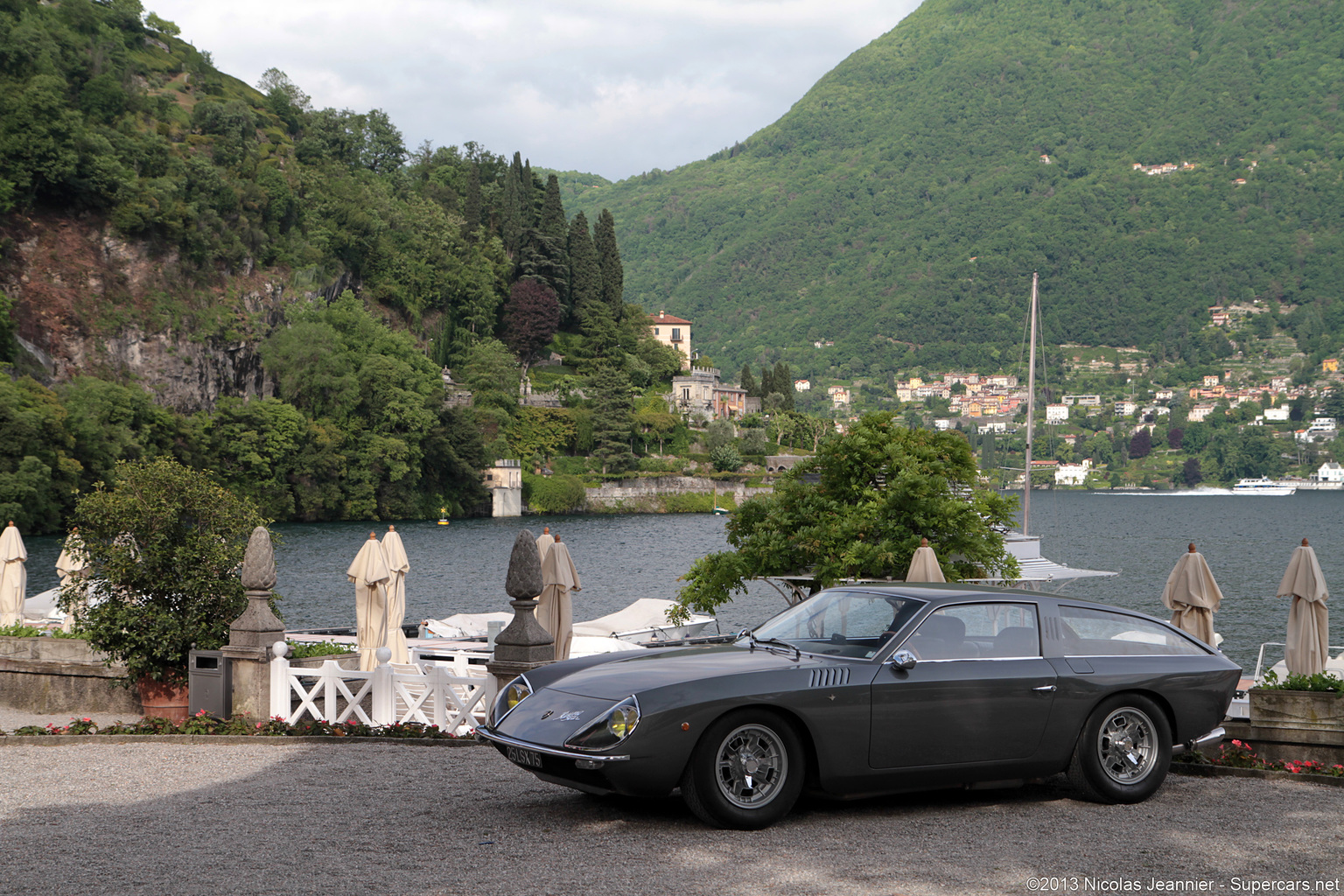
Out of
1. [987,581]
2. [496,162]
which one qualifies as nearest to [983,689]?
[987,581]

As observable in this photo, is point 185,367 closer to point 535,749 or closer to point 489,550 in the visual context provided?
point 489,550

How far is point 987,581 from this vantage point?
20.4 m

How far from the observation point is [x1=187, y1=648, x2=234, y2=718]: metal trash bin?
12.2m

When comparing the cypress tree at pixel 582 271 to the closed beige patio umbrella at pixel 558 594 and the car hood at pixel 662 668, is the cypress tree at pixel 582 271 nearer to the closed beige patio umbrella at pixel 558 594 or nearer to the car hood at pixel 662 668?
the closed beige patio umbrella at pixel 558 594

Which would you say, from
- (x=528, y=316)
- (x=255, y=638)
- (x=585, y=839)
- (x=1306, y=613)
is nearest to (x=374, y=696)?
(x=255, y=638)

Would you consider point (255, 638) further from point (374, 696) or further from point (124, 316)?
point (124, 316)

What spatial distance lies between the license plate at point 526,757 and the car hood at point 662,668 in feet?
1.53

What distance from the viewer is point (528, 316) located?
469ft

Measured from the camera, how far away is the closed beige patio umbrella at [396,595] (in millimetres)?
18859

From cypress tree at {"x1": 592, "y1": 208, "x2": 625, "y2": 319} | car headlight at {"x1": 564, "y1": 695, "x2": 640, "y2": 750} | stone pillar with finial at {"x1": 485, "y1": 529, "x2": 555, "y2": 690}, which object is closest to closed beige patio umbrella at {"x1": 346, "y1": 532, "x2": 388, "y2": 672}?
stone pillar with finial at {"x1": 485, "y1": 529, "x2": 555, "y2": 690}

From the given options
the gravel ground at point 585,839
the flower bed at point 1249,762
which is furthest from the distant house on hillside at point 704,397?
the gravel ground at point 585,839

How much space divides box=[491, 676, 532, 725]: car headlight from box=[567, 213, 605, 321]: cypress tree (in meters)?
144

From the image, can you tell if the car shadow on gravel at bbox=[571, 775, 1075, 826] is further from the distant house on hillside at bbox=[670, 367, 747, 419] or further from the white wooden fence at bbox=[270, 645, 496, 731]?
the distant house on hillside at bbox=[670, 367, 747, 419]

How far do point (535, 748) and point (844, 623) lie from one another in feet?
7.50
